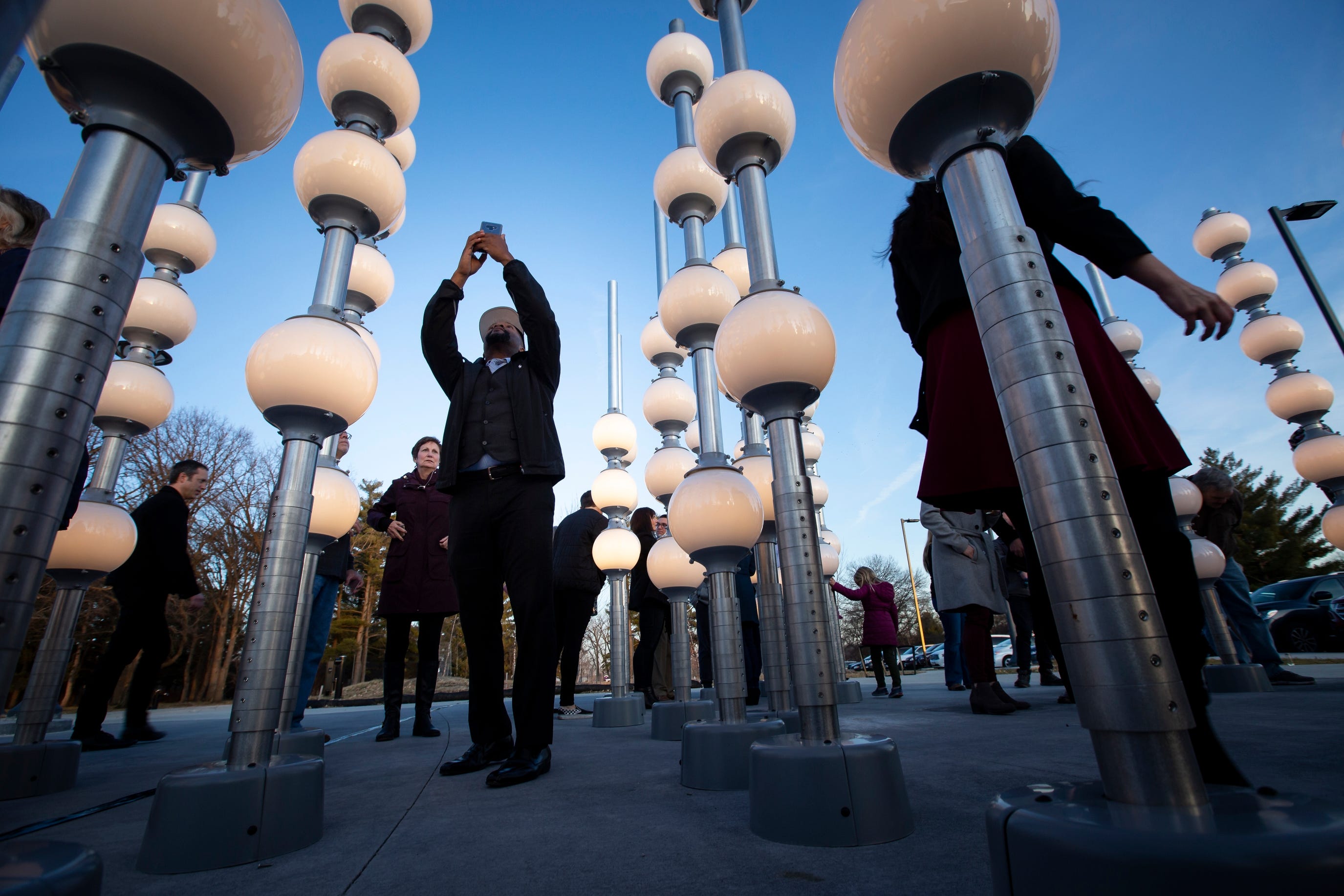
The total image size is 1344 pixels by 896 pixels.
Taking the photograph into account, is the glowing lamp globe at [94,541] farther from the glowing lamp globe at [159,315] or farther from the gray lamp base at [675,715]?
the gray lamp base at [675,715]

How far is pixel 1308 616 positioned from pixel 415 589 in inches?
567

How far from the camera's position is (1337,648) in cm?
1062

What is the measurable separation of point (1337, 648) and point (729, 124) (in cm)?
1464

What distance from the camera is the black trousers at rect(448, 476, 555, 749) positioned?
8.68 feet

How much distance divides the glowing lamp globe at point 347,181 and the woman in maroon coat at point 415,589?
259 centimetres

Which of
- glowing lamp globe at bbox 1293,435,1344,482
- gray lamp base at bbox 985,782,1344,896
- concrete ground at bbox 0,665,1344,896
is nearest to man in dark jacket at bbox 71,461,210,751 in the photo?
concrete ground at bbox 0,665,1344,896

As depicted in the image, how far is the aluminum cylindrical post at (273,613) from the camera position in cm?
173

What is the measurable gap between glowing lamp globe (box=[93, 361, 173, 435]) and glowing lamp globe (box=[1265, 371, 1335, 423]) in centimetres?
764

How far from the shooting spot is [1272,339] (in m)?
4.88

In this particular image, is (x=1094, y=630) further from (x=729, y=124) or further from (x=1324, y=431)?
(x=1324, y=431)

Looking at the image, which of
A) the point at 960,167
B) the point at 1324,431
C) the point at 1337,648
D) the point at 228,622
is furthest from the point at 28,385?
the point at 228,622

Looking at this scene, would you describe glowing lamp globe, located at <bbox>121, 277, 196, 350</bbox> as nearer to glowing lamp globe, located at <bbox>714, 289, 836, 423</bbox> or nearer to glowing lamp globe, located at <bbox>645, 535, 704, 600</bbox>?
glowing lamp globe, located at <bbox>645, 535, 704, 600</bbox>

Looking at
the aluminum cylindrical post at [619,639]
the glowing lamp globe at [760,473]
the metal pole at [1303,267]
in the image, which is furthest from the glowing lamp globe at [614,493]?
the metal pole at [1303,267]

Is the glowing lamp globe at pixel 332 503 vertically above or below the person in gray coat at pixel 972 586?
above
